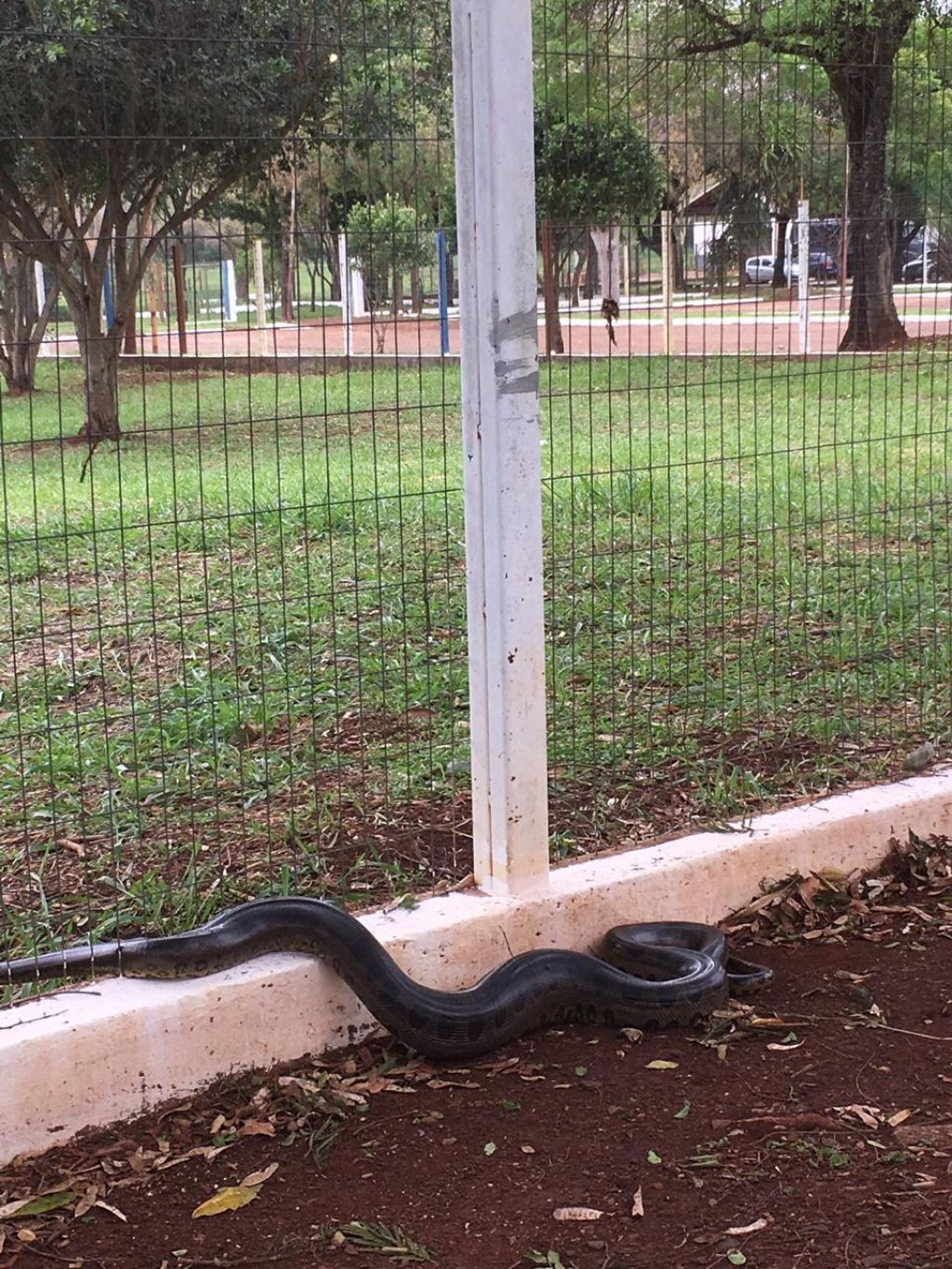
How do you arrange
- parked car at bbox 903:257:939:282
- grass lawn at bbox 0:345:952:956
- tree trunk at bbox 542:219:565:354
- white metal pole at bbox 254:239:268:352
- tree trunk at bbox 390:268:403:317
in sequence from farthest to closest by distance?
parked car at bbox 903:257:939:282
tree trunk at bbox 542:219:565:354
grass lawn at bbox 0:345:952:956
tree trunk at bbox 390:268:403:317
white metal pole at bbox 254:239:268:352

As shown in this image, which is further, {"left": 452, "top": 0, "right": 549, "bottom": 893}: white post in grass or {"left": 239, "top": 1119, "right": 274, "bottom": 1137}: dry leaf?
{"left": 452, "top": 0, "right": 549, "bottom": 893}: white post in grass

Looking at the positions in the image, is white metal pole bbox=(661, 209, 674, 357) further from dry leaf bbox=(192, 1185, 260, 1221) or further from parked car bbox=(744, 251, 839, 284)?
dry leaf bbox=(192, 1185, 260, 1221)

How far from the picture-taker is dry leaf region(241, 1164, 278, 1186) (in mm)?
3414

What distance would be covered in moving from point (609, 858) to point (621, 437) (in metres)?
1.99

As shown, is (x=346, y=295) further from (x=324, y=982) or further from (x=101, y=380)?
(x=324, y=982)

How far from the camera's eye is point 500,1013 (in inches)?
158

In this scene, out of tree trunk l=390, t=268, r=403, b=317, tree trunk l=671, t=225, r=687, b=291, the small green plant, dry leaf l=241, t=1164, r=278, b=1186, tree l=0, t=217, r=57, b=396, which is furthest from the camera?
tree trunk l=671, t=225, r=687, b=291

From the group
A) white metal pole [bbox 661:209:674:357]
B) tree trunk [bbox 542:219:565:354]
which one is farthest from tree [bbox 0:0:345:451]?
white metal pole [bbox 661:209:674:357]

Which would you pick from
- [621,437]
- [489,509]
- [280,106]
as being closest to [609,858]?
[489,509]

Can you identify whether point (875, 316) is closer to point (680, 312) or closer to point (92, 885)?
point (680, 312)

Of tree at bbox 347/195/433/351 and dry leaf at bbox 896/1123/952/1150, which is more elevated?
tree at bbox 347/195/433/351

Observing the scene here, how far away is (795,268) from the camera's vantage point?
5.29 meters

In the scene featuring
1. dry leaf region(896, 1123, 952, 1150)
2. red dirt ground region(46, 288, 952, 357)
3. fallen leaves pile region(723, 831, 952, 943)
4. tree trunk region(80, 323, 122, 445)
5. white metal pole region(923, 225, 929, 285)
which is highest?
white metal pole region(923, 225, 929, 285)

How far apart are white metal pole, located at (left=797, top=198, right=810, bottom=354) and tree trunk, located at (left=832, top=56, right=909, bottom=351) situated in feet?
0.67
